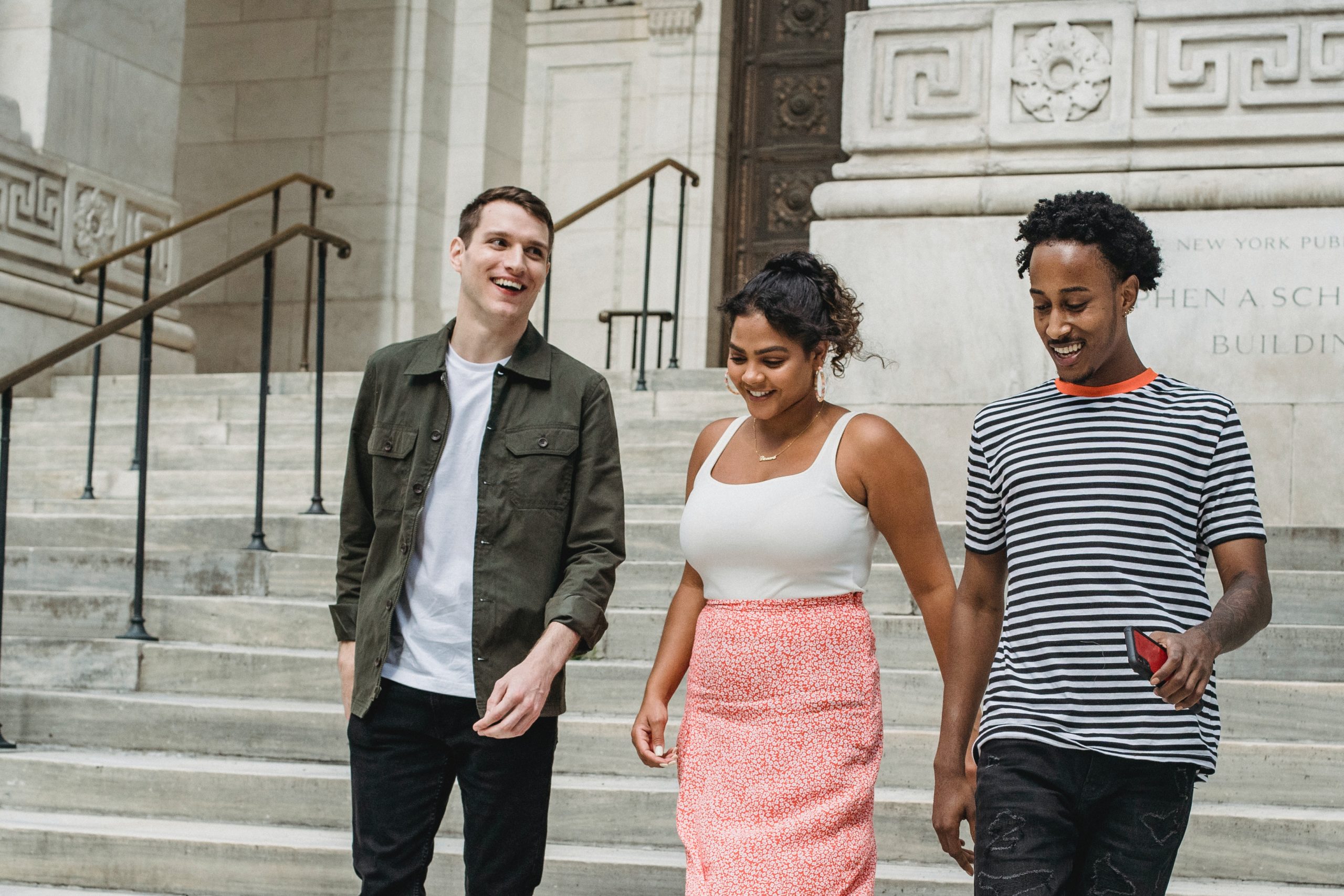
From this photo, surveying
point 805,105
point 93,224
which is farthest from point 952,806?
point 805,105

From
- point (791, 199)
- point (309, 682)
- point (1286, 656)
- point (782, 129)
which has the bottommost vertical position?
point (309, 682)

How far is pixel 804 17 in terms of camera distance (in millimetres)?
11508

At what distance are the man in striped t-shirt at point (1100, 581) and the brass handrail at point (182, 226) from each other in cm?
712

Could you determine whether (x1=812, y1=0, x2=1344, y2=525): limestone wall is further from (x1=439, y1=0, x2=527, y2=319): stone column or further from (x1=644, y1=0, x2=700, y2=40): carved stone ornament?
(x1=439, y1=0, x2=527, y2=319): stone column

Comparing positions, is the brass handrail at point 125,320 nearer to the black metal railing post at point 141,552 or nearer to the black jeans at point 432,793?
the black metal railing post at point 141,552

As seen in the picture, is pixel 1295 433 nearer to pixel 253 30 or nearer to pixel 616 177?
pixel 616 177

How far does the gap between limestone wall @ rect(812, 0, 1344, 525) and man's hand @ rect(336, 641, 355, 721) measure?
392 centimetres

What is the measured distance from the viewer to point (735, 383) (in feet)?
9.81

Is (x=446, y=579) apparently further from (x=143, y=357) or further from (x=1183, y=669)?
(x=143, y=357)

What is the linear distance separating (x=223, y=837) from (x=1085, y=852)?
9.54 ft

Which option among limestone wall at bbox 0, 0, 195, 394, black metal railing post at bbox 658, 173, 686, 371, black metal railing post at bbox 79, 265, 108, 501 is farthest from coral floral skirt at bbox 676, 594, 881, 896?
limestone wall at bbox 0, 0, 195, 394

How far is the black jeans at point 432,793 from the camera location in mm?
3000

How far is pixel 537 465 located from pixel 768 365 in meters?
0.50

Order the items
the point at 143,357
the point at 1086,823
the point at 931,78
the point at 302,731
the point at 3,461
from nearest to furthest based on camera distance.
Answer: the point at 1086,823 < the point at 302,731 < the point at 3,461 < the point at 143,357 < the point at 931,78
